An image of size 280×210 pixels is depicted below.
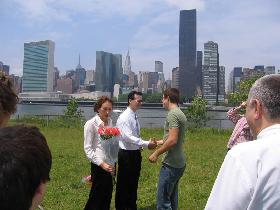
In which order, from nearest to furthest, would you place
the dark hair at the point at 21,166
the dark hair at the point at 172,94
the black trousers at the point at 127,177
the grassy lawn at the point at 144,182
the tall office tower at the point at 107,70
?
the dark hair at the point at 21,166 < the dark hair at the point at 172,94 < the black trousers at the point at 127,177 < the grassy lawn at the point at 144,182 < the tall office tower at the point at 107,70

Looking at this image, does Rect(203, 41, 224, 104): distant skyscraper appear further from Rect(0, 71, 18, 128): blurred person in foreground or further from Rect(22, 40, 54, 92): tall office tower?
A: Rect(0, 71, 18, 128): blurred person in foreground

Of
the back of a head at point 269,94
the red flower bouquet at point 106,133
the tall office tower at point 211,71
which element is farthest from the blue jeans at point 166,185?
the tall office tower at point 211,71

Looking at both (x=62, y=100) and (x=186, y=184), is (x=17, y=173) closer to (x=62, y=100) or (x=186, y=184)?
(x=186, y=184)

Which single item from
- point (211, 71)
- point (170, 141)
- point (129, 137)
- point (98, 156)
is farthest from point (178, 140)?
point (211, 71)

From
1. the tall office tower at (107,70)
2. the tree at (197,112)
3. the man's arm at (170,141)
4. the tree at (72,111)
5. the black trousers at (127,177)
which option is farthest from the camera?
the tall office tower at (107,70)

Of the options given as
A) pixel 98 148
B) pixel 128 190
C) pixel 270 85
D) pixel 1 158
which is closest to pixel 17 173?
pixel 1 158

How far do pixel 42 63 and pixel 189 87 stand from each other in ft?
129

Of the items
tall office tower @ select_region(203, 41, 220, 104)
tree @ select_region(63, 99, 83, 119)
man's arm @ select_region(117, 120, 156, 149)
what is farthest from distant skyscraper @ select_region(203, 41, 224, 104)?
man's arm @ select_region(117, 120, 156, 149)

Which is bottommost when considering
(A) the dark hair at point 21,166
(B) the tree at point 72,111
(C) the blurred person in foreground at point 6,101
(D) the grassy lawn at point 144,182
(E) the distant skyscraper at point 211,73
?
(D) the grassy lawn at point 144,182

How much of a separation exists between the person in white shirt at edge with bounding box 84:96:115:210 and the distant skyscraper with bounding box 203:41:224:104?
10568 cm

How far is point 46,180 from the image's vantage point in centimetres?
176

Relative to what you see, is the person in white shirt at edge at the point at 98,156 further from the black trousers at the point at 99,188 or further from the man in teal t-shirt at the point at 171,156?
the man in teal t-shirt at the point at 171,156

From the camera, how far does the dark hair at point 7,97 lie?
123 inches

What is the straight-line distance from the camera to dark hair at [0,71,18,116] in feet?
10.2
